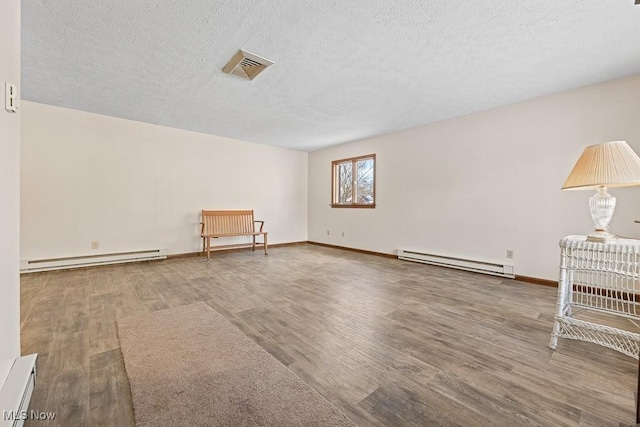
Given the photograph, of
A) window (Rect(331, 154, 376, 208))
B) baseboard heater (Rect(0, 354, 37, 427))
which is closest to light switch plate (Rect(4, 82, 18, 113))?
baseboard heater (Rect(0, 354, 37, 427))

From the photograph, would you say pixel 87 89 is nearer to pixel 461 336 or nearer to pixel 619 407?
pixel 461 336

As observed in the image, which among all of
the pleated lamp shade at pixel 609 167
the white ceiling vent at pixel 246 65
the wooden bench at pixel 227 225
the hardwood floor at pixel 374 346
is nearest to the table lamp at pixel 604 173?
the pleated lamp shade at pixel 609 167

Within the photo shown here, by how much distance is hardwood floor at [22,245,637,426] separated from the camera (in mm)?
1193

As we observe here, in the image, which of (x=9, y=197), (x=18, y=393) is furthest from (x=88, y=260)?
(x=18, y=393)

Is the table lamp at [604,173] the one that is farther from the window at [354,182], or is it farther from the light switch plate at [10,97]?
the window at [354,182]

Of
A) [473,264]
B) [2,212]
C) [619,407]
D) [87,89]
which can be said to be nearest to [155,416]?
[2,212]

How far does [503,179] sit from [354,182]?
2651 mm

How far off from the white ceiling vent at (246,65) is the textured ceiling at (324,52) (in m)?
0.06

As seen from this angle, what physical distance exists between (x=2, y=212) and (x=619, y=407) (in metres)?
2.80

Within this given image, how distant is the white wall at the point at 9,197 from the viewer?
1.09 metres

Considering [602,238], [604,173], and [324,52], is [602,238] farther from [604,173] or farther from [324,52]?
[324,52]

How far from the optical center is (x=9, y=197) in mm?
1196

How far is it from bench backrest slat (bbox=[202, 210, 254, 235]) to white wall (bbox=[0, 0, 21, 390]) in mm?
3343

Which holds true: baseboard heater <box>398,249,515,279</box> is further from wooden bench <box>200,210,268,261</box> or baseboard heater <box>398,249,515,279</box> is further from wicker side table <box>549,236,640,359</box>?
wooden bench <box>200,210,268,261</box>
